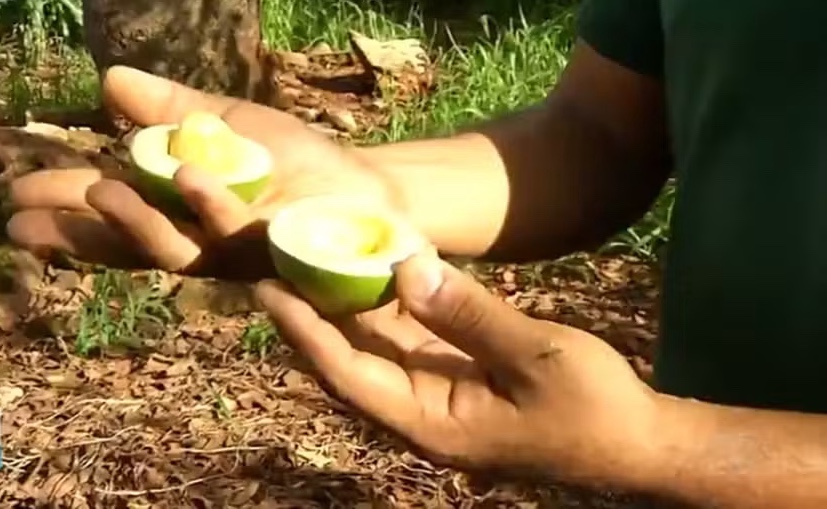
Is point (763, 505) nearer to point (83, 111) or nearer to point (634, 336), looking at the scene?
point (634, 336)

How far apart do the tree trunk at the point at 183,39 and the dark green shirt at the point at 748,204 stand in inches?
99.6

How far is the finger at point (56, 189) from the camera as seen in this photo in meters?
1.48

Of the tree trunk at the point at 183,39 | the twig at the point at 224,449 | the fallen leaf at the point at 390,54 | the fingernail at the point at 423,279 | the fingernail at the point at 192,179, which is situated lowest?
the twig at the point at 224,449

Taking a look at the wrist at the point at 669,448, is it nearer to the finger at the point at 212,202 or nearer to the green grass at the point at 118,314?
the finger at the point at 212,202

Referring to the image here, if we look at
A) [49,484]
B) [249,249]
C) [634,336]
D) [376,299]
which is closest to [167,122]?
[249,249]

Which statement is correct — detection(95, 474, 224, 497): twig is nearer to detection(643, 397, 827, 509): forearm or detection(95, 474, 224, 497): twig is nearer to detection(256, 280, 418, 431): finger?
detection(256, 280, 418, 431): finger

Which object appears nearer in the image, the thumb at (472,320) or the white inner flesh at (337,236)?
the thumb at (472,320)

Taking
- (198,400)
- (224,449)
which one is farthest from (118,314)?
(224,449)

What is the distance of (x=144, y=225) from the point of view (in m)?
1.43

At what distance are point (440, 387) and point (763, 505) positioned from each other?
0.23 meters

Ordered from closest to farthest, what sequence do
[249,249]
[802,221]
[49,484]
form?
[802,221] → [249,249] → [49,484]

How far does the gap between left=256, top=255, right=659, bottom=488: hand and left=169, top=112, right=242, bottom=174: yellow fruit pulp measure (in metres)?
0.33

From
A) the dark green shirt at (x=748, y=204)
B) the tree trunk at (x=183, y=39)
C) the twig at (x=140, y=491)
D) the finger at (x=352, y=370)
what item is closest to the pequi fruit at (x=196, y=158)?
the finger at (x=352, y=370)

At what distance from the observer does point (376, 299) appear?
1.37 m
